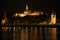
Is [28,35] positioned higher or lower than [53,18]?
lower

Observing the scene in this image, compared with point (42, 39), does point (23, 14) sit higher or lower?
higher

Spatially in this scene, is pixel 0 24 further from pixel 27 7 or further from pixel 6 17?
pixel 27 7

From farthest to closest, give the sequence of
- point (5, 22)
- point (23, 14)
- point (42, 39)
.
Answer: point (23, 14) → point (5, 22) → point (42, 39)

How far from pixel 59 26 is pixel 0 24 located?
11.4 feet

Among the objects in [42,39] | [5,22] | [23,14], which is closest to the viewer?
[42,39]

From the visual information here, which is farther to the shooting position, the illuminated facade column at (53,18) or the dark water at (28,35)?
the illuminated facade column at (53,18)

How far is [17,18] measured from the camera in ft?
60.0

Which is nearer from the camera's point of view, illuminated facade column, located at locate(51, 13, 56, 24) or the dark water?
the dark water

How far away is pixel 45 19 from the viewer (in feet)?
58.8

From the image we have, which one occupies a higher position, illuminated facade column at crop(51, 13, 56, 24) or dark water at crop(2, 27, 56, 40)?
illuminated facade column at crop(51, 13, 56, 24)

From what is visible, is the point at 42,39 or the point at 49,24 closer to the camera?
the point at 42,39

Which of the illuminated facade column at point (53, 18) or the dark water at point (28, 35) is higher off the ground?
the illuminated facade column at point (53, 18)

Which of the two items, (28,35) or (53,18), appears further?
(53,18)

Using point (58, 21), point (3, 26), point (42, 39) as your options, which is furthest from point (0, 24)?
point (42, 39)
